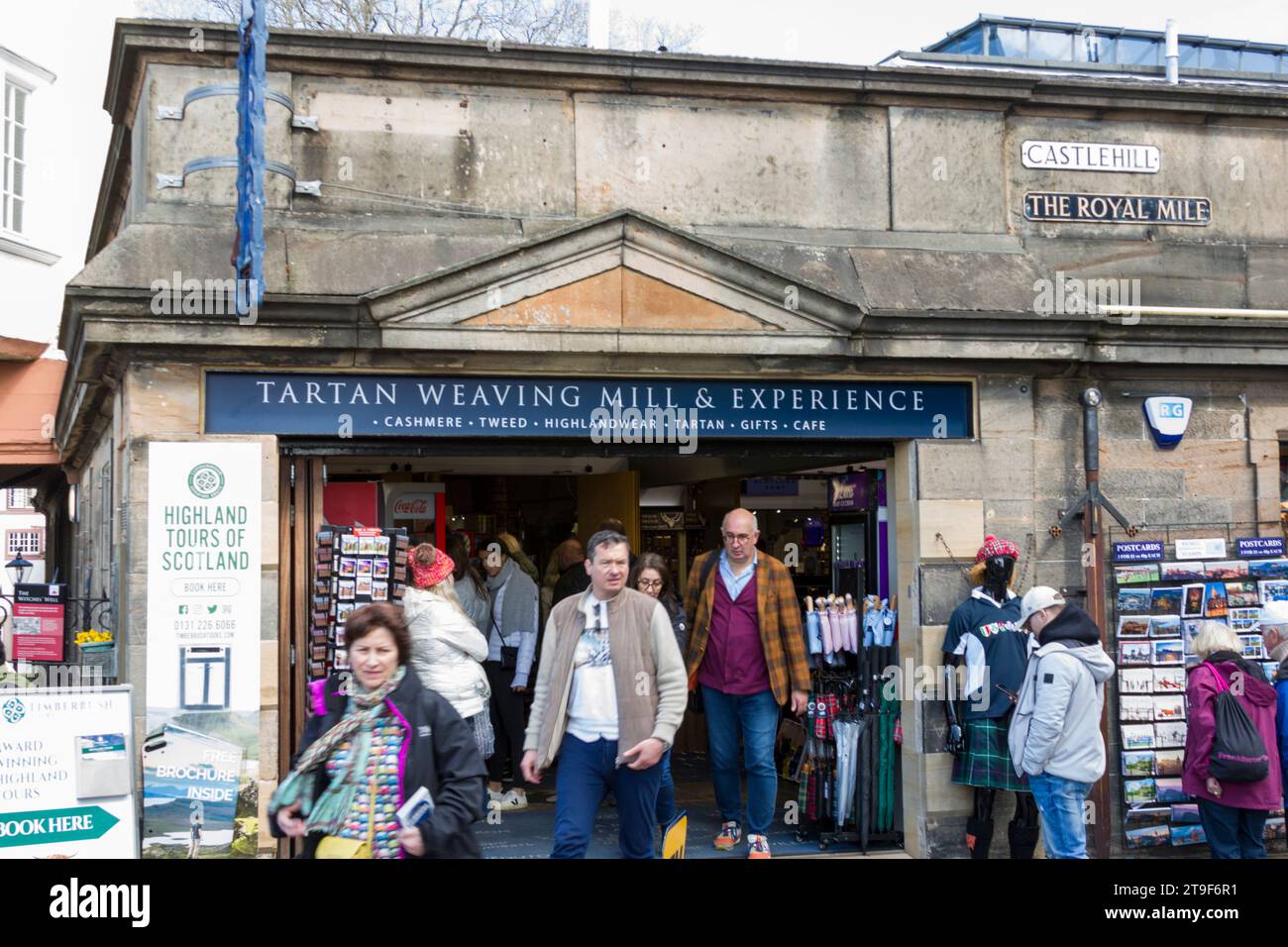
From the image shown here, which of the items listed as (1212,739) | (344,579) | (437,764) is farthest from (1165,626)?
(437,764)

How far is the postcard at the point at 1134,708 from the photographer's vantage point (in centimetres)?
865

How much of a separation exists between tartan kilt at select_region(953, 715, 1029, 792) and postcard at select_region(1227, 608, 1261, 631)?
198 centimetres

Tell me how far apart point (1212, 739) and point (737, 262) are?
3695 mm

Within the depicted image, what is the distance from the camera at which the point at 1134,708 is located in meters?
8.66

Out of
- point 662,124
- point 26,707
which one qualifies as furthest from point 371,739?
point 662,124

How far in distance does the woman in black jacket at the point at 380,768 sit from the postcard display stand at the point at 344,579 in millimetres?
3216

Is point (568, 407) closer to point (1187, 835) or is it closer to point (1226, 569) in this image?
point (1226, 569)

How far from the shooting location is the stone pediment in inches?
306

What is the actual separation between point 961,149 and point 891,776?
4.08 m

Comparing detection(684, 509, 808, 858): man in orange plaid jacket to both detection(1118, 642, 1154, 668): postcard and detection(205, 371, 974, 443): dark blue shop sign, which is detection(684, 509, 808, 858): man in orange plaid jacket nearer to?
detection(205, 371, 974, 443): dark blue shop sign

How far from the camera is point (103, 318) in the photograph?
286 inches

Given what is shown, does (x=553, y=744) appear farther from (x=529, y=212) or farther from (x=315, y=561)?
(x=529, y=212)

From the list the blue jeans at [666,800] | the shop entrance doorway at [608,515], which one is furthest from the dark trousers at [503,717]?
the blue jeans at [666,800]

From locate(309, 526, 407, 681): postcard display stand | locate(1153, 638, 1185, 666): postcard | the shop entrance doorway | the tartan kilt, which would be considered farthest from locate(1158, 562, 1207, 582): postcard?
locate(309, 526, 407, 681): postcard display stand
